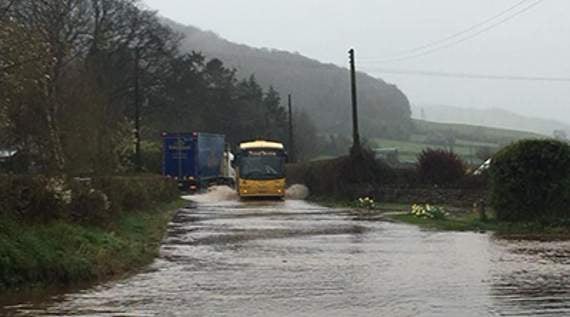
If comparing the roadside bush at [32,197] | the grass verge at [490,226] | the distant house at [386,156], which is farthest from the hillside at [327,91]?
the roadside bush at [32,197]

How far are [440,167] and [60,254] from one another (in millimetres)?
30677

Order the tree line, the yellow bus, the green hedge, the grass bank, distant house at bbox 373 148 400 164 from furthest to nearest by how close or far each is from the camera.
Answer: the yellow bus < distant house at bbox 373 148 400 164 < the tree line < the green hedge < the grass bank

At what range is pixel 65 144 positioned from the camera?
4322cm

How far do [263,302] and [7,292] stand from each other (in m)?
3.97

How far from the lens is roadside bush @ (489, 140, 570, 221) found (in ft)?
90.5

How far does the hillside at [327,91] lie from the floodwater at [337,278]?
266ft

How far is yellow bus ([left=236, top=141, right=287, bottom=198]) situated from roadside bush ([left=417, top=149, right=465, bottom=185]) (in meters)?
10.7

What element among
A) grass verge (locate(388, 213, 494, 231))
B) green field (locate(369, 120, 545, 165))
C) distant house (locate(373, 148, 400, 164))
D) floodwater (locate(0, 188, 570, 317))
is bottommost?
floodwater (locate(0, 188, 570, 317))

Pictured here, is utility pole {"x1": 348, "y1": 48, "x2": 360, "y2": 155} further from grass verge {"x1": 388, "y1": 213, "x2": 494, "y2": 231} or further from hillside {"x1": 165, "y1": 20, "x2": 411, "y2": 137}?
hillside {"x1": 165, "y1": 20, "x2": 411, "y2": 137}

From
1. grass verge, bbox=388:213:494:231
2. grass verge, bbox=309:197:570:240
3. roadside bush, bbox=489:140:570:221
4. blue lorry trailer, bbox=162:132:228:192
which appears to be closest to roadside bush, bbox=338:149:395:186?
grass verge, bbox=309:197:570:240

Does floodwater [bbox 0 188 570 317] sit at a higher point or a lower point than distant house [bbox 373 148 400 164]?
lower

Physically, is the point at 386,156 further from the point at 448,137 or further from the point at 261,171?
the point at 448,137

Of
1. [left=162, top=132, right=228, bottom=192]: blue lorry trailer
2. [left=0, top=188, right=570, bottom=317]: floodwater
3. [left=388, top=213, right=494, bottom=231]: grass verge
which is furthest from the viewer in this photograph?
[left=162, top=132, right=228, bottom=192]: blue lorry trailer

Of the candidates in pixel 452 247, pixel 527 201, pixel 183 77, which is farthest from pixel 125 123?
pixel 452 247
